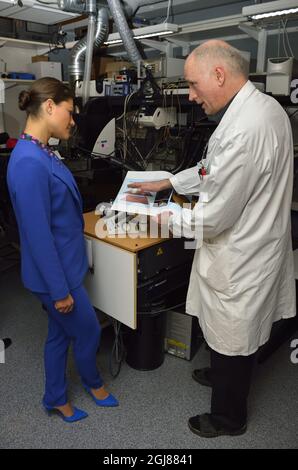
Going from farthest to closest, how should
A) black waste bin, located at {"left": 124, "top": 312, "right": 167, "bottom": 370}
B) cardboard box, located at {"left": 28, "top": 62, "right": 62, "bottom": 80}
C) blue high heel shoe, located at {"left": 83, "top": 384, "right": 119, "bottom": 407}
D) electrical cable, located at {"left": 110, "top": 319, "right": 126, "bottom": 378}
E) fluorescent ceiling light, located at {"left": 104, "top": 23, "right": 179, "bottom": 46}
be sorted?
cardboard box, located at {"left": 28, "top": 62, "right": 62, "bottom": 80}, fluorescent ceiling light, located at {"left": 104, "top": 23, "right": 179, "bottom": 46}, electrical cable, located at {"left": 110, "top": 319, "right": 126, "bottom": 378}, black waste bin, located at {"left": 124, "top": 312, "right": 167, "bottom": 370}, blue high heel shoe, located at {"left": 83, "top": 384, "right": 119, "bottom": 407}

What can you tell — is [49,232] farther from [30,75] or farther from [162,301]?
[30,75]

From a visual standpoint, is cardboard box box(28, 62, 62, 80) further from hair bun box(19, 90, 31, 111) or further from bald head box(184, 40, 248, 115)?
bald head box(184, 40, 248, 115)

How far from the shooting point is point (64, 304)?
141 cm

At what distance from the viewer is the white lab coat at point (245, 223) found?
1220mm

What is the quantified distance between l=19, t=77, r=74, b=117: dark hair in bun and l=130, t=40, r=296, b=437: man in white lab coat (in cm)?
47

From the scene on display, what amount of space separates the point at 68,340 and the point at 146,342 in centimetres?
48

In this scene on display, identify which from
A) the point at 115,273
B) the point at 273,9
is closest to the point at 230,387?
the point at 115,273

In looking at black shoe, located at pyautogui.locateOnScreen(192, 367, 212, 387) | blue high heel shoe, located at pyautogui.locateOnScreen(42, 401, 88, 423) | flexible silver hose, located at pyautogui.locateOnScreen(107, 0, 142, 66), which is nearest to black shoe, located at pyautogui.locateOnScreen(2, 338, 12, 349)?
blue high heel shoe, located at pyautogui.locateOnScreen(42, 401, 88, 423)

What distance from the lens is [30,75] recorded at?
4309mm

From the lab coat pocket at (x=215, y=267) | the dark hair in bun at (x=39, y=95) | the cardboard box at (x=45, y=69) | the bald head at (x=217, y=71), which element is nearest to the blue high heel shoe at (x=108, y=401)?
the lab coat pocket at (x=215, y=267)

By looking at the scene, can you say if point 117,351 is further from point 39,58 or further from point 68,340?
point 39,58

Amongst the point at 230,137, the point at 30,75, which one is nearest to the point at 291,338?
the point at 230,137

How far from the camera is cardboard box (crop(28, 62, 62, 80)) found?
14.2 ft
